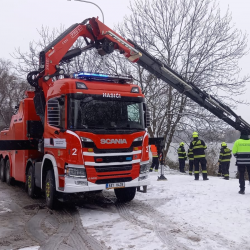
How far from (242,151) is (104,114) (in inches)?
185

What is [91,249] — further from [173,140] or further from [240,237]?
[173,140]

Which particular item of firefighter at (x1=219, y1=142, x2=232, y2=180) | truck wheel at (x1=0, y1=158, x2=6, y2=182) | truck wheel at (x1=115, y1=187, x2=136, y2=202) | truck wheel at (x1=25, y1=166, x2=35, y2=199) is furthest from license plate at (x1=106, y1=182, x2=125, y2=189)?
firefighter at (x1=219, y1=142, x2=232, y2=180)

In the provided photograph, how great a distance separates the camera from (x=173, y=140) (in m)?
21.7

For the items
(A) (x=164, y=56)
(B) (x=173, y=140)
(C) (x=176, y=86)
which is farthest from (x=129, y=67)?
(C) (x=176, y=86)

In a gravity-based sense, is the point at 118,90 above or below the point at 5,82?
below

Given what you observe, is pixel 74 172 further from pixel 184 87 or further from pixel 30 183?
pixel 184 87

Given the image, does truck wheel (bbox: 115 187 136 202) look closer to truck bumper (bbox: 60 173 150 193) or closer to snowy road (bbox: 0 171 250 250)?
snowy road (bbox: 0 171 250 250)

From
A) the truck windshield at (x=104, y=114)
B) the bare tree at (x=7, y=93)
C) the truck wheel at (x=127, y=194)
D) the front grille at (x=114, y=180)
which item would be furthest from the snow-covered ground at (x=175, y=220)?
the bare tree at (x=7, y=93)

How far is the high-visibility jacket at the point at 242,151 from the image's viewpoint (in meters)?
9.43

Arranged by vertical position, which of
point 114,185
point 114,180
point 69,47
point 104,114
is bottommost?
point 114,185

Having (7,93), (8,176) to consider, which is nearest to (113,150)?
(8,176)

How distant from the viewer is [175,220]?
677 centimetres

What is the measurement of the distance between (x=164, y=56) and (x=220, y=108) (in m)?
8.94

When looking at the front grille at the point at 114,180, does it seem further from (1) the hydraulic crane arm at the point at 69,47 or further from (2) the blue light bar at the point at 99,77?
(1) the hydraulic crane arm at the point at 69,47
